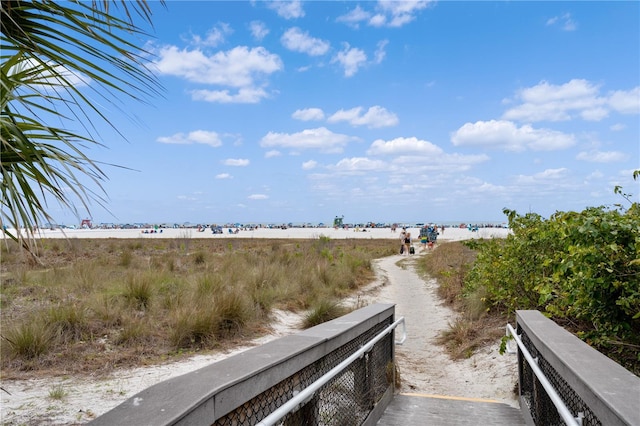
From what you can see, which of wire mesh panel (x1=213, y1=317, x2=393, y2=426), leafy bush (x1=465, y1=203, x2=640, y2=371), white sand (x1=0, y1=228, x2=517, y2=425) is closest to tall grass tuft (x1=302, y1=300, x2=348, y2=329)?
white sand (x1=0, y1=228, x2=517, y2=425)

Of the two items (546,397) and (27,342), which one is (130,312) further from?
(546,397)

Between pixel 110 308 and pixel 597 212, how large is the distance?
7.34 m

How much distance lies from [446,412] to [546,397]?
4.43ft

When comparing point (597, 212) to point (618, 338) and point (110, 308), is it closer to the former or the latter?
point (618, 338)

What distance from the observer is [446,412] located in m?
4.62

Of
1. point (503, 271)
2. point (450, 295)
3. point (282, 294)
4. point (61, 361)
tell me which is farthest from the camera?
point (450, 295)

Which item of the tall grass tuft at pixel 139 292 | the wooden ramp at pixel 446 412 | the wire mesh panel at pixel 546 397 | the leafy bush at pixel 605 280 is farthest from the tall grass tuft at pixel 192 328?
the leafy bush at pixel 605 280

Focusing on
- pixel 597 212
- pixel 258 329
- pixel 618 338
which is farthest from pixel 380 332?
pixel 258 329

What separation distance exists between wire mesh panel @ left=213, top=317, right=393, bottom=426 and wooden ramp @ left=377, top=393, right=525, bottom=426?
227 mm

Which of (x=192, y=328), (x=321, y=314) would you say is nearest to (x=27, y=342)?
(x=192, y=328)

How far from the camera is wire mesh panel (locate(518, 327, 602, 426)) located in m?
2.50

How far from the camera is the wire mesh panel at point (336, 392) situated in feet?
7.84

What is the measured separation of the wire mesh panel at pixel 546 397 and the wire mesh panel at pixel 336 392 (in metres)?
1.34

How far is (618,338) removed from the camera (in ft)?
14.9
